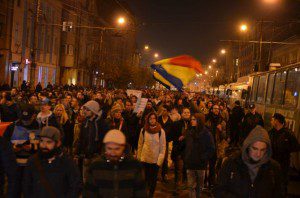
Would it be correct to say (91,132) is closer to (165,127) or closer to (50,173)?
(50,173)

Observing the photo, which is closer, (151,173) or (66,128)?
(151,173)

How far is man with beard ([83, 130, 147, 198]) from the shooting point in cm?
446

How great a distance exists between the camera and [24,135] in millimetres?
7293

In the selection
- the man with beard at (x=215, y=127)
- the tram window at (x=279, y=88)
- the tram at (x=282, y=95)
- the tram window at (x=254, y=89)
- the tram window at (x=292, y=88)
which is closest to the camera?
the man with beard at (x=215, y=127)

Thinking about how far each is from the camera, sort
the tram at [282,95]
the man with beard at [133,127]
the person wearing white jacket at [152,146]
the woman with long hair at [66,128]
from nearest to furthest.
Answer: the person wearing white jacket at [152,146] < the woman with long hair at [66,128] < the man with beard at [133,127] < the tram at [282,95]

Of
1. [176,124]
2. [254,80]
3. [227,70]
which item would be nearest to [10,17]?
[254,80]

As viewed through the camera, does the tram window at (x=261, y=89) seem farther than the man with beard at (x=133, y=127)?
Yes

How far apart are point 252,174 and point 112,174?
53.6 inches

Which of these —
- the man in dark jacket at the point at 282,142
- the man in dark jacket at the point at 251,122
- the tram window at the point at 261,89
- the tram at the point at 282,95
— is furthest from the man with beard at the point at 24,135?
the tram window at the point at 261,89

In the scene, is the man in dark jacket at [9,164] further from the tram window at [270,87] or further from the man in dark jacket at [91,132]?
the tram window at [270,87]

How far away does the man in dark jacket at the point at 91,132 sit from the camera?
8289mm

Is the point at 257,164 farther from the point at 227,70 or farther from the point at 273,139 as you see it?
the point at 227,70

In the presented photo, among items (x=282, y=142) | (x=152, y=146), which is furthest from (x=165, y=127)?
(x=282, y=142)

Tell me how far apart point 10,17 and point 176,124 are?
30398 millimetres
